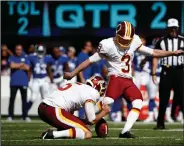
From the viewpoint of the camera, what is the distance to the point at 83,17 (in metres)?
19.7

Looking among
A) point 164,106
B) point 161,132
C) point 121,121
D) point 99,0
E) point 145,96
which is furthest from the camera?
point 99,0

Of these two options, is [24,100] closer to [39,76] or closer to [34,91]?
[34,91]

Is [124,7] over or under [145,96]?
over

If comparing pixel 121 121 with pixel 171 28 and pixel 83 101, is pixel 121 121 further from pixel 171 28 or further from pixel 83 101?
pixel 83 101

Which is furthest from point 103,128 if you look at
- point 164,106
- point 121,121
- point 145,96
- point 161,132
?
point 145,96

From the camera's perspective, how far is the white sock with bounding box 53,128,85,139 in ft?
33.1

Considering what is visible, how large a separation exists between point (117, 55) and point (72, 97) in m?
0.99

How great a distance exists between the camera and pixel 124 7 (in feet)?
64.1

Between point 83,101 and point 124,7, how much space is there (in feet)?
31.3

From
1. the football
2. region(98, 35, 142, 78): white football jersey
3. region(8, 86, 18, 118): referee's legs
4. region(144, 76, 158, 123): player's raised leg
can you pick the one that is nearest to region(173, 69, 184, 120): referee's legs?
region(98, 35, 142, 78): white football jersey

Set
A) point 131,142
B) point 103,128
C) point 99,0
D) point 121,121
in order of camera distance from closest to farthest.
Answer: point 131,142 → point 103,128 → point 121,121 → point 99,0

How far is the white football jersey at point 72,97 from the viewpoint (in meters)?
10.2

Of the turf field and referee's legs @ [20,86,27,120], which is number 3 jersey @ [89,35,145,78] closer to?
the turf field

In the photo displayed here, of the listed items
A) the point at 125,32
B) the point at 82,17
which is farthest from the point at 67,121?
the point at 82,17
